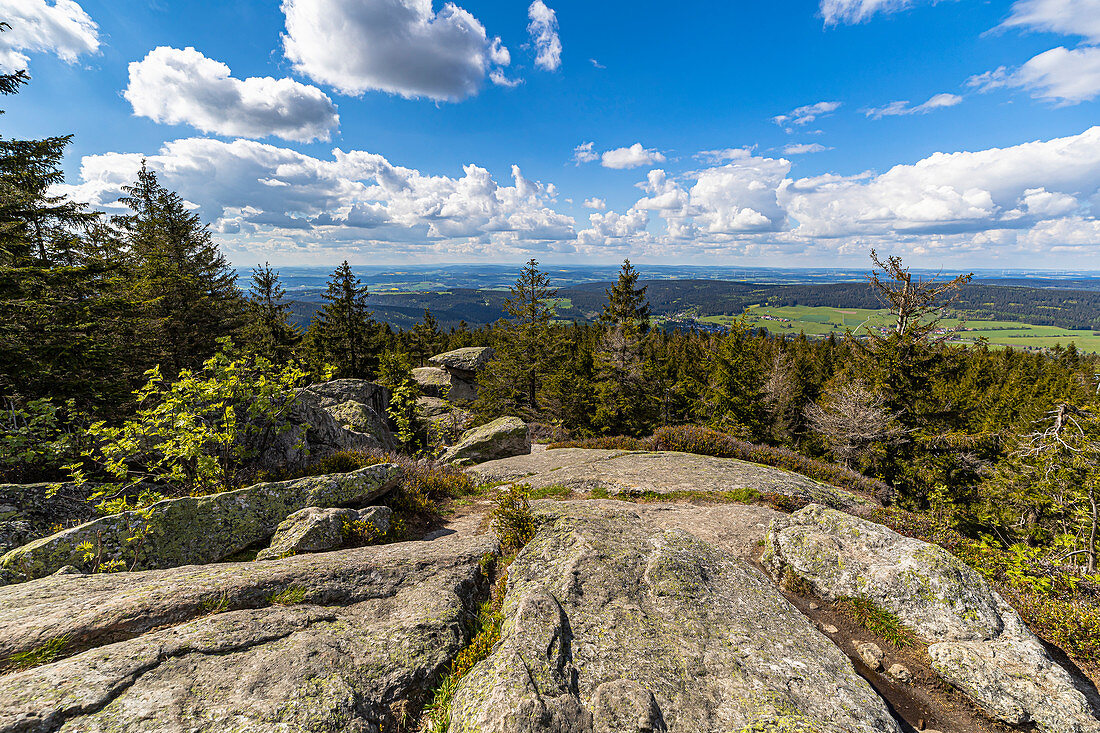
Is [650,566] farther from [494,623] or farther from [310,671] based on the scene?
[310,671]

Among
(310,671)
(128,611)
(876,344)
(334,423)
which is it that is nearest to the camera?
(310,671)

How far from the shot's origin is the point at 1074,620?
6.16 metres

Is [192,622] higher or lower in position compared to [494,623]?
higher

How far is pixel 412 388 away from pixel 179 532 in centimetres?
1624

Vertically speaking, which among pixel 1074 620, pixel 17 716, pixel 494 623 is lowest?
pixel 1074 620

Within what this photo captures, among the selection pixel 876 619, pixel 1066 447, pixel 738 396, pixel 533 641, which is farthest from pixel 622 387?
pixel 533 641

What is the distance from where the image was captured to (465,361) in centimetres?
3709

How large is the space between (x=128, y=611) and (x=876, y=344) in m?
30.9

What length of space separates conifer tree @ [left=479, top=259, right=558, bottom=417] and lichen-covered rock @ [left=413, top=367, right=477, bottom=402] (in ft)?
15.0

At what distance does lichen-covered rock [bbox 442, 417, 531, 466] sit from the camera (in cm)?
1778

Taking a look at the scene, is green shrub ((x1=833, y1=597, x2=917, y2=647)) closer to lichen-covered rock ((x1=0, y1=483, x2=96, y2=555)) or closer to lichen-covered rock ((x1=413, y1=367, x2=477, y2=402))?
lichen-covered rock ((x1=0, y1=483, x2=96, y2=555))

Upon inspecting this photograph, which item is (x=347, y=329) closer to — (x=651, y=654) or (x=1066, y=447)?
(x=651, y=654)

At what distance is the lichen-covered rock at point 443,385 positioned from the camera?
109ft

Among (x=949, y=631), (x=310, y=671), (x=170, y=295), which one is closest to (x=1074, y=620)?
(x=949, y=631)
